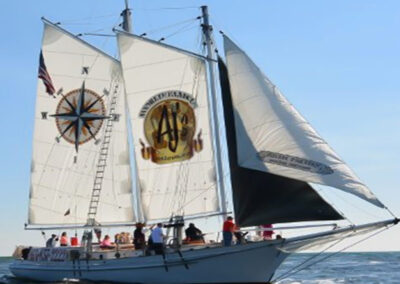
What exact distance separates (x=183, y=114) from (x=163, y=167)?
110 inches

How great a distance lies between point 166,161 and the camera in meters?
37.7

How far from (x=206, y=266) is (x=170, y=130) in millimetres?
8297

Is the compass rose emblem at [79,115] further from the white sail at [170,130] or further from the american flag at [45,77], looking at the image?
the white sail at [170,130]

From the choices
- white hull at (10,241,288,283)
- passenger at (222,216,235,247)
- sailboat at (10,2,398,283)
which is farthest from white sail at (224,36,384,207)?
white hull at (10,241,288,283)

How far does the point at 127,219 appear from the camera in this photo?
40625mm

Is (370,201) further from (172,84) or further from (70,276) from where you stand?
(70,276)

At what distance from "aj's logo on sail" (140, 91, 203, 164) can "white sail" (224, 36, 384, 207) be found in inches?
203

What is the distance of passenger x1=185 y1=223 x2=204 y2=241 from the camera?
3406 centimetres

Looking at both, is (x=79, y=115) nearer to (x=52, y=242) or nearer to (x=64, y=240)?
(x=64, y=240)

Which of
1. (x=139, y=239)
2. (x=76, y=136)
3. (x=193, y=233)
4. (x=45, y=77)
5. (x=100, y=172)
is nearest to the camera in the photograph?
(x=193, y=233)

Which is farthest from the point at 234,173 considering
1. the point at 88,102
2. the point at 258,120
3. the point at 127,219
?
the point at 88,102

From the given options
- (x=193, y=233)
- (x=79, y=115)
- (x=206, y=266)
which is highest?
(x=79, y=115)

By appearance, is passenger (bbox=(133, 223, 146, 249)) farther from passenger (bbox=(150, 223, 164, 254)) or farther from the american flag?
the american flag

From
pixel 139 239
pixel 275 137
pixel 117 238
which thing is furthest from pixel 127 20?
pixel 275 137
